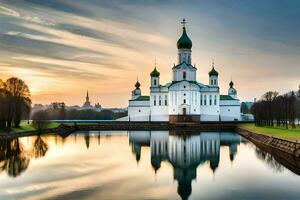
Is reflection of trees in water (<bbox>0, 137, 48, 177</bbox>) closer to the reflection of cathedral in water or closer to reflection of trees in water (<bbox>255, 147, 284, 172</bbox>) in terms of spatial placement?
the reflection of cathedral in water

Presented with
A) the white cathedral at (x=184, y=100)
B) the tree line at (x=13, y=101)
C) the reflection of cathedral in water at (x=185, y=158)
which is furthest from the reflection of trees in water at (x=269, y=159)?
the white cathedral at (x=184, y=100)

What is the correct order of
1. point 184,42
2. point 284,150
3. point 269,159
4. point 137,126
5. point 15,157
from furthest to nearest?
point 184,42 → point 137,126 → point 284,150 → point 15,157 → point 269,159

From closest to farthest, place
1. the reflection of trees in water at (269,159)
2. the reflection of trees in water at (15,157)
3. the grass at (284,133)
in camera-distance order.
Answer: the reflection of trees in water at (15,157), the reflection of trees in water at (269,159), the grass at (284,133)

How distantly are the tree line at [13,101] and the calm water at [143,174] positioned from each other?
17.1 metres

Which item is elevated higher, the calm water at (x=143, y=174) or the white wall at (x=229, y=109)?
the white wall at (x=229, y=109)

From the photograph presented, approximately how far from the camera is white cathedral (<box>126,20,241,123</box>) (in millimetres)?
84875

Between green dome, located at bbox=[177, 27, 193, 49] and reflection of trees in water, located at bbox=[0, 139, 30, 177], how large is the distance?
56.1 metres

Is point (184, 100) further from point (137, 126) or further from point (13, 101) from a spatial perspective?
point (13, 101)

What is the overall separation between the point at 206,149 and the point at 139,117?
2189 inches

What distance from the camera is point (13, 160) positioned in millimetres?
29391

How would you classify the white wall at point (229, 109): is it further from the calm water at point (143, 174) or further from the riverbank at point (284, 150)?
the calm water at point (143, 174)

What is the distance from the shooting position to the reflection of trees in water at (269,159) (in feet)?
83.9

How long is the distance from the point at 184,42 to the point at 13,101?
42.1 metres

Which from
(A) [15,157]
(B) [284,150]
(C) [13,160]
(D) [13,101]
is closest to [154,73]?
(D) [13,101]
